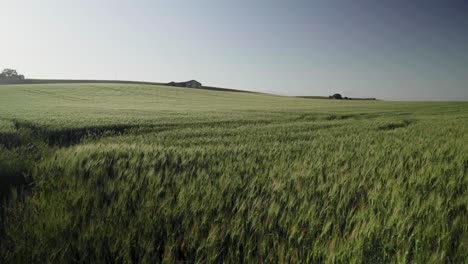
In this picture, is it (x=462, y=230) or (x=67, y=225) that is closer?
(x=462, y=230)

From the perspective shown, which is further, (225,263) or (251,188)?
(251,188)

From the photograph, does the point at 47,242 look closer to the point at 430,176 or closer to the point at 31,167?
the point at 31,167

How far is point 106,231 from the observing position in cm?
226

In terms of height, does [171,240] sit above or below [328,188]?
below

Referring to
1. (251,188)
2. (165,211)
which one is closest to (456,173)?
(251,188)

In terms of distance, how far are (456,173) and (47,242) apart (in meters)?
4.82

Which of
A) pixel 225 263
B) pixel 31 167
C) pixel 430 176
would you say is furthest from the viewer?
pixel 31 167

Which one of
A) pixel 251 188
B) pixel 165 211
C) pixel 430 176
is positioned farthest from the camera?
pixel 430 176

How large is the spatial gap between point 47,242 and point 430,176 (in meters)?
4.27

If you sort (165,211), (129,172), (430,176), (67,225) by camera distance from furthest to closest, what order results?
1. (129,172)
2. (430,176)
3. (165,211)
4. (67,225)

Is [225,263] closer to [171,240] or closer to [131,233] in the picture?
[171,240]

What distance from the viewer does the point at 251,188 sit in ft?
10.1

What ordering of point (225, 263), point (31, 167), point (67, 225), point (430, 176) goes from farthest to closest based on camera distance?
point (31, 167)
point (430, 176)
point (67, 225)
point (225, 263)

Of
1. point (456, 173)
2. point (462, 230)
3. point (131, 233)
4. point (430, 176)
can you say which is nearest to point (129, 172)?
point (131, 233)
